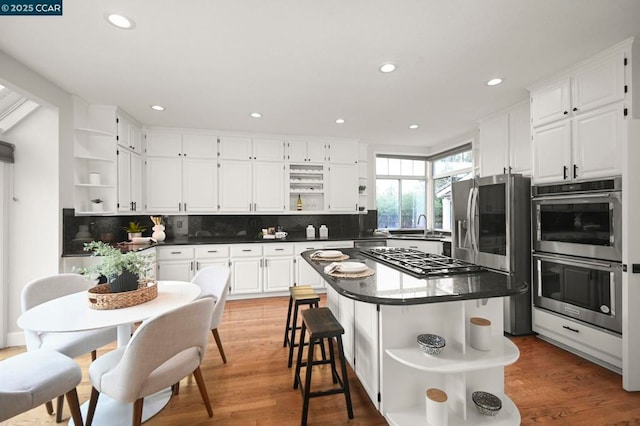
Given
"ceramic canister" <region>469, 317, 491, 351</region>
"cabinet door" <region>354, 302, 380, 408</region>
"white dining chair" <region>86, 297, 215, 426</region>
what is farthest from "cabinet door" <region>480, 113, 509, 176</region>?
"white dining chair" <region>86, 297, 215, 426</region>

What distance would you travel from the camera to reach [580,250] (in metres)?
2.41

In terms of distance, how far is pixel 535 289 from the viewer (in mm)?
2807

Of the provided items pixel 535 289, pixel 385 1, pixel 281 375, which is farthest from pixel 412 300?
pixel 535 289

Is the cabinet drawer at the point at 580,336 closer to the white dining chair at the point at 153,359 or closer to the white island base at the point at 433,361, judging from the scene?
the white island base at the point at 433,361

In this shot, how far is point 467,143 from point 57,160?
211 inches

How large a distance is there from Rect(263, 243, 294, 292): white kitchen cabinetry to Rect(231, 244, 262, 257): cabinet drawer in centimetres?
10

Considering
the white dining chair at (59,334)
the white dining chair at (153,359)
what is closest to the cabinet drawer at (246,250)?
the white dining chair at (59,334)

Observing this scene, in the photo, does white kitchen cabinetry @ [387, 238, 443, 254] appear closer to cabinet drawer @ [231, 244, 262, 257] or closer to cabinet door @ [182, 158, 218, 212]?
cabinet drawer @ [231, 244, 262, 257]

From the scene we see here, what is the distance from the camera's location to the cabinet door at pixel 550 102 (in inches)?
100

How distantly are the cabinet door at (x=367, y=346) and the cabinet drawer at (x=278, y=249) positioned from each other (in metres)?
2.42

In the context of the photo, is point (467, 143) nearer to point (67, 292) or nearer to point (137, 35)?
point (137, 35)

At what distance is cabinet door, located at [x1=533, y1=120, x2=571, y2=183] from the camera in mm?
2531

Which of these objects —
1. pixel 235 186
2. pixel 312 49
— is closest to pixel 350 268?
pixel 312 49

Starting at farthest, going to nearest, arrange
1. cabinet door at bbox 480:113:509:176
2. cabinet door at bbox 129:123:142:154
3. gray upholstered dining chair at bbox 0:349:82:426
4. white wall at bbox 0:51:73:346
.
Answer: cabinet door at bbox 129:123:142:154 < cabinet door at bbox 480:113:509:176 < white wall at bbox 0:51:73:346 < gray upholstered dining chair at bbox 0:349:82:426
